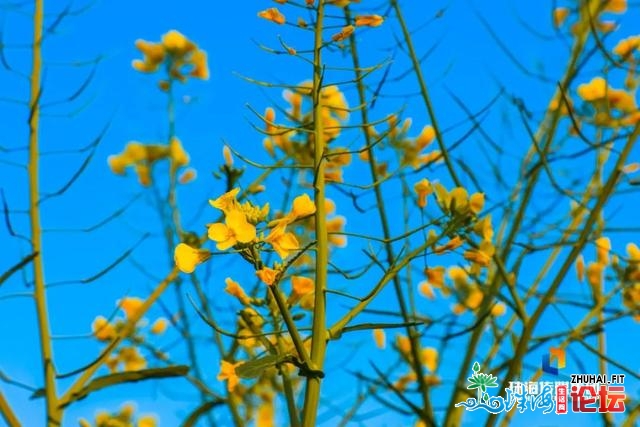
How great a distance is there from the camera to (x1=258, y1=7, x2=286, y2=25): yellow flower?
3.13 ft

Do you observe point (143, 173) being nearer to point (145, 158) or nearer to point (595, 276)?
point (145, 158)

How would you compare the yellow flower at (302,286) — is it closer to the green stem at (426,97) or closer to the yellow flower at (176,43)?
the green stem at (426,97)

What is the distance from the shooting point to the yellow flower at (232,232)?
734 millimetres

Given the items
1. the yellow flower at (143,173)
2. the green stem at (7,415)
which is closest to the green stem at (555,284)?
the green stem at (7,415)

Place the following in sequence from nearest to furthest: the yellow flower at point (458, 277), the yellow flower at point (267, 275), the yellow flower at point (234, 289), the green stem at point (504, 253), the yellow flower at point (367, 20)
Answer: the yellow flower at point (267, 275) → the yellow flower at point (234, 289) → the yellow flower at point (367, 20) → the green stem at point (504, 253) → the yellow flower at point (458, 277)

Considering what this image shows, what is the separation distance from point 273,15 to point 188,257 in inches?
12.5

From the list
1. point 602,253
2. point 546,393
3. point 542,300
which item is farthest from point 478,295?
point 542,300

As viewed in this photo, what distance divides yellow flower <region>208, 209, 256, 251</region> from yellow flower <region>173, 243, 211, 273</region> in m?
0.07

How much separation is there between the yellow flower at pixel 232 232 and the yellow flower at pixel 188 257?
0.23 ft

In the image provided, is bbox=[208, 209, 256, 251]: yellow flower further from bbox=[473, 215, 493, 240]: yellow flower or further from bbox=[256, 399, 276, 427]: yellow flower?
bbox=[256, 399, 276, 427]: yellow flower

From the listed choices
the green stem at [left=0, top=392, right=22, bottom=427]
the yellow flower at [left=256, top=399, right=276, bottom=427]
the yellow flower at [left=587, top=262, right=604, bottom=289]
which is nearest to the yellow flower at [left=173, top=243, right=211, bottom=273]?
the green stem at [left=0, top=392, right=22, bottom=427]

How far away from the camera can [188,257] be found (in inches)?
31.9

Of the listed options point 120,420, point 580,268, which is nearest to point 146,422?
point 120,420

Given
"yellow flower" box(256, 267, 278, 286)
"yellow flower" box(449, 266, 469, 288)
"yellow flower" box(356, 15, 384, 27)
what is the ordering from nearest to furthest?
"yellow flower" box(256, 267, 278, 286), "yellow flower" box(356, 15, 384, 27), "yellow flower" box(449, 266, 469, 288)
